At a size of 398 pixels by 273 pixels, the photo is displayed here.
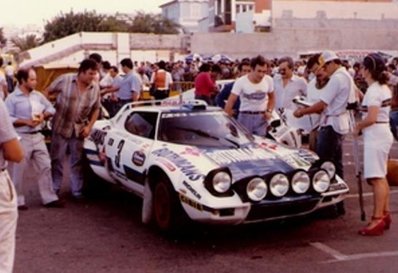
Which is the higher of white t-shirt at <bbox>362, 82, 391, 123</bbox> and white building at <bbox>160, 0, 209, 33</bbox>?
white building at <bbox>160, 0, 209, 33</bbox>

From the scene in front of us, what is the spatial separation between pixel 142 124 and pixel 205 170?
1.63 metres

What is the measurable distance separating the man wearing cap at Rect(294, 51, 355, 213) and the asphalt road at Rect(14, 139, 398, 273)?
0.76m

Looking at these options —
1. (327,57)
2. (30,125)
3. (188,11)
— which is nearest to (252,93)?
(327,57)

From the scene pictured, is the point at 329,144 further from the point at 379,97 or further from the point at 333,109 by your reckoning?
the point at 379,97

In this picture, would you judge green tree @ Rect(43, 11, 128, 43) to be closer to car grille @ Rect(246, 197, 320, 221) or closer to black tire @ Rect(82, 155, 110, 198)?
black tire @ Rect(82, 155, 110, 198)

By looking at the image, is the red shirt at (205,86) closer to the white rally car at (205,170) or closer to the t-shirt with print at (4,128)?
the white rally car at (205,170)

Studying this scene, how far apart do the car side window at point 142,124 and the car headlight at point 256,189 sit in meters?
1.64

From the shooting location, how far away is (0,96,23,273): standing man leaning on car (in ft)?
13.0

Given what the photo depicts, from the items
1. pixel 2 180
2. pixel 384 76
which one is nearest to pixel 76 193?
pixel 384 76

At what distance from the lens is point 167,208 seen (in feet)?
21.6

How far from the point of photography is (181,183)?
6.34m

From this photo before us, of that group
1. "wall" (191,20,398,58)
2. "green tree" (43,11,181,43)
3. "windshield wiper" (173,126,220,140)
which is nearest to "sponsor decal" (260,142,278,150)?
"windshield wiper" (173,126,220,140)

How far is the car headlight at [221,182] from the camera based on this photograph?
20.0 ft

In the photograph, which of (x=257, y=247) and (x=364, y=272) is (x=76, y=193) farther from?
(x=364, y=272)
